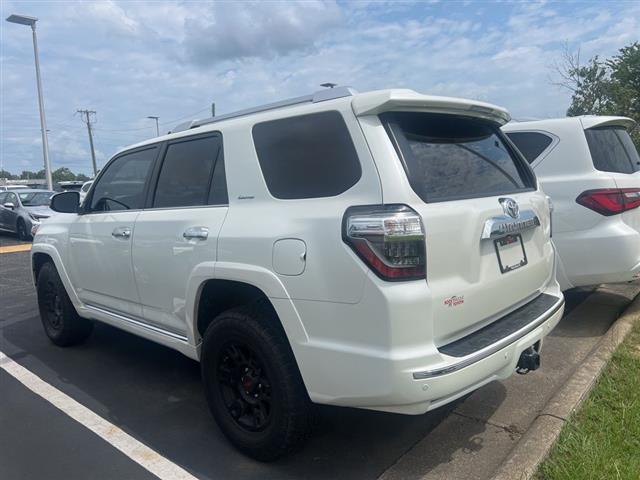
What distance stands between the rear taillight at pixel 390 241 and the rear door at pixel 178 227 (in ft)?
→ 3.29

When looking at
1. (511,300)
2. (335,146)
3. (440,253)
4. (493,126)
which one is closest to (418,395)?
(440,253)

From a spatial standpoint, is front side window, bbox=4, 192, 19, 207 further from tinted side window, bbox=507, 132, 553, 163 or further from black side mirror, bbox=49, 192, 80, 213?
tinted side window, bbox=507, 132, 553, 163

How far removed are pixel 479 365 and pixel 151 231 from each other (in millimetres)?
2255

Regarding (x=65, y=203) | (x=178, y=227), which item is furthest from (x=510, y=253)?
(x=65, y=203)

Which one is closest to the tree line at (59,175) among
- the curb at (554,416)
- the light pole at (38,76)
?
the light pole at (38,76)

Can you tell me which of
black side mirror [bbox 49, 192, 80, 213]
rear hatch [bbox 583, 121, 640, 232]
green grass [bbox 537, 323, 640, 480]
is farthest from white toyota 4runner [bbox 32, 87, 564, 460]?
rear hatch [bbox 583, 121, 640, 232]

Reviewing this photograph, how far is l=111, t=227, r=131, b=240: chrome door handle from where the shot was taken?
12.5ft

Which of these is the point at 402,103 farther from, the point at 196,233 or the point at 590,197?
the point at 590,197

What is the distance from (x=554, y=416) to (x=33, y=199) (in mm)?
15964

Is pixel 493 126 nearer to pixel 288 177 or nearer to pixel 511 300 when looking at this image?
pixel 511 300

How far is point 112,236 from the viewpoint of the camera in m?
3.98

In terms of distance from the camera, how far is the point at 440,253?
2428mm

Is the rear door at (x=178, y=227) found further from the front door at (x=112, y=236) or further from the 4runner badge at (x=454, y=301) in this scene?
the 4runner badge at (x=454, y=301)

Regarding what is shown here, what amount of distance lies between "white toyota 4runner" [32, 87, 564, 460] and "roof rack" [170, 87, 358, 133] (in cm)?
2
